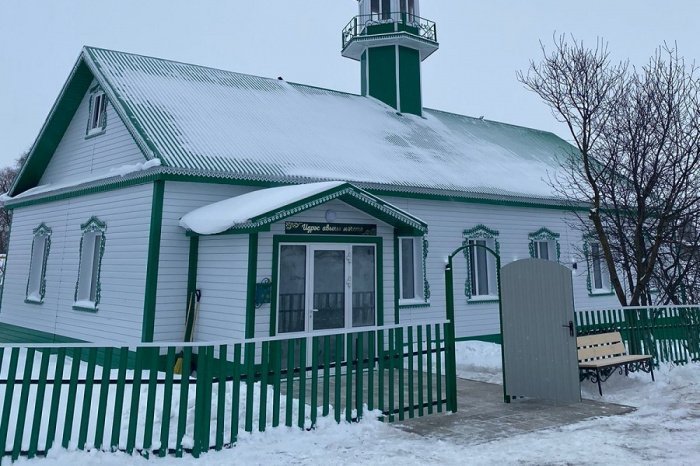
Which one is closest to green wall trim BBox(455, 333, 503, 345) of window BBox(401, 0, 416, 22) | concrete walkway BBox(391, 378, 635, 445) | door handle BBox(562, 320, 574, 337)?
concrete walkway BBox(391, 378, 635, 445)

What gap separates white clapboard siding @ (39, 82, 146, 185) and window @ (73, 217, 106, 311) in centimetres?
145

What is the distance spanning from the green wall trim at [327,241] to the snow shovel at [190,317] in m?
1.84

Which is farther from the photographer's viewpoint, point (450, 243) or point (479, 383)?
point (450, 243)

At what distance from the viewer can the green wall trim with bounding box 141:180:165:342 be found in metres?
9.45

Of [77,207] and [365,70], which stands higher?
[365,70]

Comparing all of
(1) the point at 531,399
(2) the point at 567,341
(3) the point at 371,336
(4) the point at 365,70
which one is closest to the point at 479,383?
(1) the point at 531,399

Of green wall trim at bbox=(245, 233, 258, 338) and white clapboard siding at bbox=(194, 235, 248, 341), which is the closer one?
green wall trim at bbox=(245, 233, 258, 338)

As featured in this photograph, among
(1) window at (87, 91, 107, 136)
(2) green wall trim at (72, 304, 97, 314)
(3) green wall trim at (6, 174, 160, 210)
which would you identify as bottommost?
(2) green wall trim at (72, 304, 97, 314)

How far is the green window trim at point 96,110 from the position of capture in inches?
488

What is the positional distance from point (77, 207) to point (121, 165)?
2311mm

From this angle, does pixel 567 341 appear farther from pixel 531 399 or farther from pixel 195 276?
pixel 195 276

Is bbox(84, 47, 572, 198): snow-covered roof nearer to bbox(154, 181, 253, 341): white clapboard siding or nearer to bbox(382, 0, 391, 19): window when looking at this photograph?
bbox(154, 181, 253, 341): white clapboard siding

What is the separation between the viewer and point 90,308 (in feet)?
36.5

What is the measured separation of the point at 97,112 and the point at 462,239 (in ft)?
34.9
